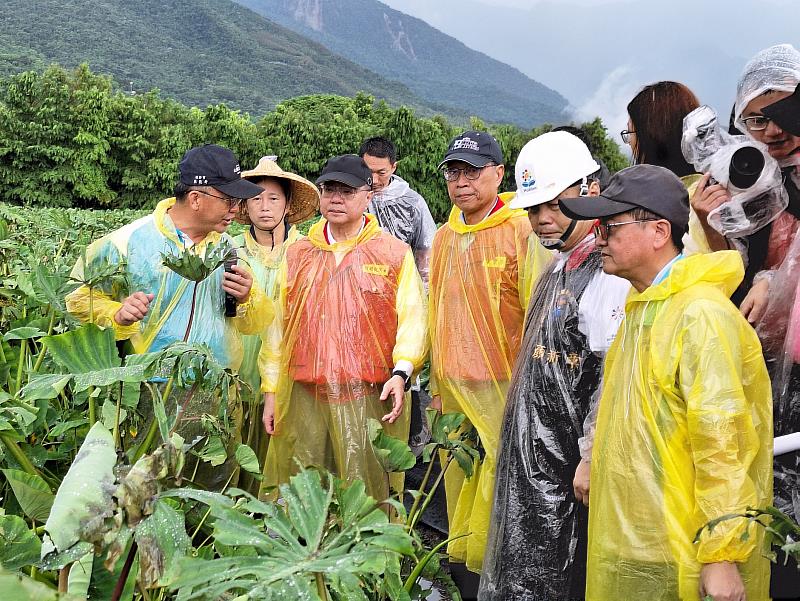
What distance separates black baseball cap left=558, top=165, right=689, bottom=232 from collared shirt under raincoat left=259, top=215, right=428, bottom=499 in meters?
1.25

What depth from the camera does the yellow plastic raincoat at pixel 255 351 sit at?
3.34 metres

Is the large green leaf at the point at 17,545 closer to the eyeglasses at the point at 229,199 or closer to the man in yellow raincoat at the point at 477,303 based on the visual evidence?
the eyeglasses at the point at 229,199

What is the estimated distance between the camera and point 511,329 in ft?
11.0

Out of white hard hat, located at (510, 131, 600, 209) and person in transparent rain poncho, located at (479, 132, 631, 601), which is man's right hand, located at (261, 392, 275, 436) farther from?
white hard hat, located at (510, 131, 600, 209)

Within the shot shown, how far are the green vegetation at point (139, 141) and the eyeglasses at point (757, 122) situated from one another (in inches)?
1127

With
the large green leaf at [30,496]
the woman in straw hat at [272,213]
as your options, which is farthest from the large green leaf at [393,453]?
the woman in straw hat at [272,213]

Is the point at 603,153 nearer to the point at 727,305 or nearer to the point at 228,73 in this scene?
the point at 727,305

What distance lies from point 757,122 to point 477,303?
1149 millimetres

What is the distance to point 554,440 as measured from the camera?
8.89 feet

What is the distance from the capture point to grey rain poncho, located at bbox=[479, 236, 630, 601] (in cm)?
264

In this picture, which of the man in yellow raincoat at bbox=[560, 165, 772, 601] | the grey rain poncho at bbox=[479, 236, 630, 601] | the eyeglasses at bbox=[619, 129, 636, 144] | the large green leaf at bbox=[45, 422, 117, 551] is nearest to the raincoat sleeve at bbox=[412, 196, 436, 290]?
the eyeglasses at bbox=[619, 129, 636, 144]

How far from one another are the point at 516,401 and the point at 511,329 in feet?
1.89

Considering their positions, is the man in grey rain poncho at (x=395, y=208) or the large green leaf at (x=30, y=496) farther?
the man in grey rain poncho at (x=395, y=208)

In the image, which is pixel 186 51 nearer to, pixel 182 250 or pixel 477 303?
pixel 477 303
